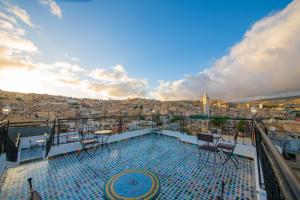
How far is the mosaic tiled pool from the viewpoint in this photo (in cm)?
A: 262

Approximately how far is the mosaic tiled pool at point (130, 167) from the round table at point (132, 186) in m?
0.17

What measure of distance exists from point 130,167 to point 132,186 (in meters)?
0.96

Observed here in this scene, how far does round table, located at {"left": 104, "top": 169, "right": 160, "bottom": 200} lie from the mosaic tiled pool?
172mm

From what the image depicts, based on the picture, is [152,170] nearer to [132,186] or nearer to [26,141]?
[132,186]

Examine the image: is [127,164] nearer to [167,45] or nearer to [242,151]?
[242,151]

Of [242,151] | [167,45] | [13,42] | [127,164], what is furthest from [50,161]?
[167,45]

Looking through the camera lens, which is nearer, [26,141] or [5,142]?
[5,142]

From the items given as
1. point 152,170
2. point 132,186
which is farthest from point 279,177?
point 152,170

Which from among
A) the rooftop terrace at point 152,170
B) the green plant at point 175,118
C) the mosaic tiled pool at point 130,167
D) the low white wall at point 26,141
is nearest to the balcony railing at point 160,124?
the green plant at point 175,118

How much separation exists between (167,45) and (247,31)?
17.6 feet

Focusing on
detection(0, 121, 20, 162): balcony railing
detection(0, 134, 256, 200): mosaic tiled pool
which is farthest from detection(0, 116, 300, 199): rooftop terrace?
detection(0, 121, 20, 162): balcony railing

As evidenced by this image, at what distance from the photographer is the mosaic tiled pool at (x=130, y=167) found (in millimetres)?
2619

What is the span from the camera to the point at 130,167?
11.8 feet

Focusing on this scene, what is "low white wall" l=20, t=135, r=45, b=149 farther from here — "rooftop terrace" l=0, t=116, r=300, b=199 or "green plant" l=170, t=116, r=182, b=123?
"green plant" l=170, t=116, r=182, b=123
